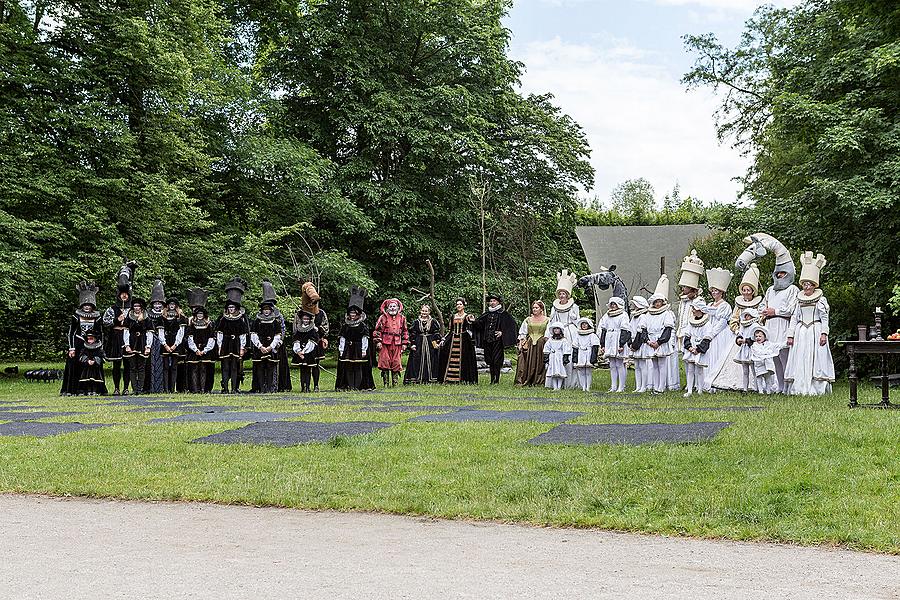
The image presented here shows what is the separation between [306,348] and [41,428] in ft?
27.0

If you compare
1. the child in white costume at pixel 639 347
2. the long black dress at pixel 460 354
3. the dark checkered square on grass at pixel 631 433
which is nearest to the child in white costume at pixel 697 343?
the child in white costume at pixel 639 347

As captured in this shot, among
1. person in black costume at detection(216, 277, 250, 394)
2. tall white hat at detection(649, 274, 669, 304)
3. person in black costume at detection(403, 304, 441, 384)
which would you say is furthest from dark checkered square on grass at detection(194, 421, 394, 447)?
person in black costume at detection(403, 304, 441, 384)

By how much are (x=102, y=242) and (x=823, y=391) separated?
57.6ft

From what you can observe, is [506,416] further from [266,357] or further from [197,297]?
[197,297]

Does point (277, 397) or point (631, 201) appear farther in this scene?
point (631, 201)

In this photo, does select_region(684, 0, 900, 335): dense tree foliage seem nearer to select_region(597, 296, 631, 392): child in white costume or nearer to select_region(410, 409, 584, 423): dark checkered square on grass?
select_region(597, 296, 631, 392): child in white costume

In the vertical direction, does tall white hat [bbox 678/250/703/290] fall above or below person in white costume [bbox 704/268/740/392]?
above

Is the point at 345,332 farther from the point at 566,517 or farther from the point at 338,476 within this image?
the point at 566,517

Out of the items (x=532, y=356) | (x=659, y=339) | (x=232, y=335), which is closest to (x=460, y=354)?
(x=532, y=356)

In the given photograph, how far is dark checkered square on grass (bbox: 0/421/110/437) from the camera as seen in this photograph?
12.4 meters

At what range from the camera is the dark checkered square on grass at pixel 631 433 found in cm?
1005

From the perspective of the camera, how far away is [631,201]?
8150 centimetres

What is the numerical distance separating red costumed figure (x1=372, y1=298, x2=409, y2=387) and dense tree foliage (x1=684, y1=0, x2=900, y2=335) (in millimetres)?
8875

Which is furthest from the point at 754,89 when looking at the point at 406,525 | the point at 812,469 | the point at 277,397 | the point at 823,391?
the point at 406,525
